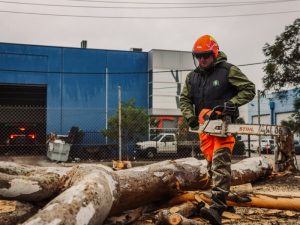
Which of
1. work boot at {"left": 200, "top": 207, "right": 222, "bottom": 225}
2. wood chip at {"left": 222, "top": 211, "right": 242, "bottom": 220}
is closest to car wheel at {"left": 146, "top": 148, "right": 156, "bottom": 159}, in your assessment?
wood chip at {"left": 222, "top": 211, "right": 242, "bottom": 220}

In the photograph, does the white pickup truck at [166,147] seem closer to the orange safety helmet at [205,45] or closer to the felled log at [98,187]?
the felled log at [98,187]

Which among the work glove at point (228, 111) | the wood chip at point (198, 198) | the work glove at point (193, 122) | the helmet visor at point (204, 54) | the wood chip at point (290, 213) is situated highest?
the helmet visor at point (204, 54)

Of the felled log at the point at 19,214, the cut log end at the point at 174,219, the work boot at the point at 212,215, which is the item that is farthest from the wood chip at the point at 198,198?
the felled log at the point at 19,214

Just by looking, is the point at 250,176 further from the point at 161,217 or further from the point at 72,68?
the point at 72,68

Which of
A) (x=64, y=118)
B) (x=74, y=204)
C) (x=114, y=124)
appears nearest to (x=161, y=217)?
(x=74, y=204)

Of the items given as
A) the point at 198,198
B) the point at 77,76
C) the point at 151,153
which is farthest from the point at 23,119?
the point at 198,198

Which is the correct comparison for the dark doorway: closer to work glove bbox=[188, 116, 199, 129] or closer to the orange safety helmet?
work glove bbox=[188, 116, 199, 129]

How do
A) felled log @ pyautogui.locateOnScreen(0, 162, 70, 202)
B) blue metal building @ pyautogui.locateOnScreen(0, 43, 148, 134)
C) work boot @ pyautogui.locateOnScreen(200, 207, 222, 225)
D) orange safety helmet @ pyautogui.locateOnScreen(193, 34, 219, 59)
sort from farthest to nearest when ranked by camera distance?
blue metal building @ pyautogui.locateOnScreen(0, 43, 148, 134) → orange safety helmet @ pyautogui.locateOnScreen(193, 34, 219, 59) → work boot @ pyautogui.locateOnScreen(200, 207, 222, 225) → felled log @ pyautogui.locateOnScreen(0, 162, 70, 202)

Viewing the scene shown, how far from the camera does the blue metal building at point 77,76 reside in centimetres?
2770

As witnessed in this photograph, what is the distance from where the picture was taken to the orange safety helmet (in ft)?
16.0

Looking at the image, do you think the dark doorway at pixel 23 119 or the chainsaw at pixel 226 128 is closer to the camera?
the chainsaw at pixel 226 128

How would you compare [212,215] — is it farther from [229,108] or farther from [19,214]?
[19,214]

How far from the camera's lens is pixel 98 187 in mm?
3965

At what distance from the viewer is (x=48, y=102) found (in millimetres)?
28734
